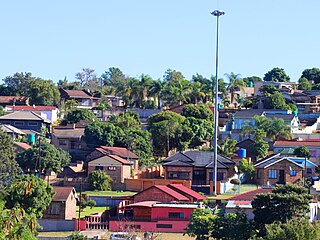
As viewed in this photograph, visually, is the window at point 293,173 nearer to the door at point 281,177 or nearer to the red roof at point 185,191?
the door at point 281,177

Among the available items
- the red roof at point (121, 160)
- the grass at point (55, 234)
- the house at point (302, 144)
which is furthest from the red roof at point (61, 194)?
the house at point (302, 144)

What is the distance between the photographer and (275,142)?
73.3 meters

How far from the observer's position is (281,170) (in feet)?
210

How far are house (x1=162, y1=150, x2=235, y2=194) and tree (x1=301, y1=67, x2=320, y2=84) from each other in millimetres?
54030

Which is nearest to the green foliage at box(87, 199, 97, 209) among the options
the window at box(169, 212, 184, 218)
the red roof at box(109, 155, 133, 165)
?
the window at box(169, 212, 184, 218)

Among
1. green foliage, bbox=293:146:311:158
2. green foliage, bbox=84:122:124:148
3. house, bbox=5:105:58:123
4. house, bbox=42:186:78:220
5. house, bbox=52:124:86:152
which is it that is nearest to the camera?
house, bbox=42:186:78:220

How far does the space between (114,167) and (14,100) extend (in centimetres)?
3617

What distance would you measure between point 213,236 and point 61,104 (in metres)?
51.9

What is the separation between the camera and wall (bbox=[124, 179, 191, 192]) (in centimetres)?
6294

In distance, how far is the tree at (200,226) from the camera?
4709cm

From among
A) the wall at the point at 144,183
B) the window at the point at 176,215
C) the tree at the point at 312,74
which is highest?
the tree at the point at 312,74

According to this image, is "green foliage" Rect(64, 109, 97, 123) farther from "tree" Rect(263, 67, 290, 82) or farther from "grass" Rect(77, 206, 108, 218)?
"tree" Rect(263, 67, 290, 82)

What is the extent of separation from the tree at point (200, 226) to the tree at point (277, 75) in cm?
7645

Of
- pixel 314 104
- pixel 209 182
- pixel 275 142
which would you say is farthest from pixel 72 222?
pixel 314 104
